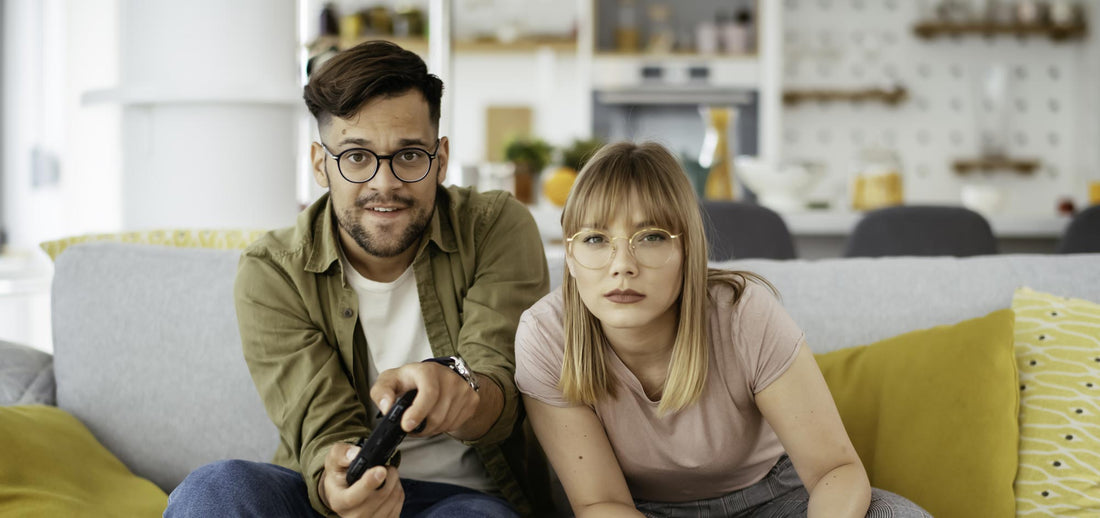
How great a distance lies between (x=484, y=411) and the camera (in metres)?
1.38

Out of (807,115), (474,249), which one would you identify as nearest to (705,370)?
(474,249)

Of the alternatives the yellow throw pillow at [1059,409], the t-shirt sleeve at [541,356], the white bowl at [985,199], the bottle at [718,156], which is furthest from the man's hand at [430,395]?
the white bowl at [985,199]

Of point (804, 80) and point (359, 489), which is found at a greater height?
point (804, 80)

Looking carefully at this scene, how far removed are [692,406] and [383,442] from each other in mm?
465

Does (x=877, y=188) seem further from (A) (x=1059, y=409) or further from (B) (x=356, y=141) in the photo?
(B) (x=356, y=141)

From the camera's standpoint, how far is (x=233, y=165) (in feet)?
7.95

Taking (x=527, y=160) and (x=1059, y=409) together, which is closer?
(x=1059, y=409)

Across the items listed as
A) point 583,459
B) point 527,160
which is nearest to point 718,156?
point 527,160

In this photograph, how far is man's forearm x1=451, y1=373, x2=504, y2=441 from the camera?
53.8 inches

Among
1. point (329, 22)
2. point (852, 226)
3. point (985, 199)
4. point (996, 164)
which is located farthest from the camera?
point (329, 22)

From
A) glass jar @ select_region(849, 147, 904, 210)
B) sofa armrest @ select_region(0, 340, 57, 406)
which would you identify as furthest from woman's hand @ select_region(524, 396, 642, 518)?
glass jar @ select_region(849, 147, 904, 210)

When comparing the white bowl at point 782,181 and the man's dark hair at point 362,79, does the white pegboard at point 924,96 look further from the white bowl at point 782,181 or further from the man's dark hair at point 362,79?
the man's dark hair at point 362,79

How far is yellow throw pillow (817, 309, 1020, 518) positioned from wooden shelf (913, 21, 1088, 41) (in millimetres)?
5889

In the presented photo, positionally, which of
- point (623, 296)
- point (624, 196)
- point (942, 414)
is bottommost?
point (942, 414)
